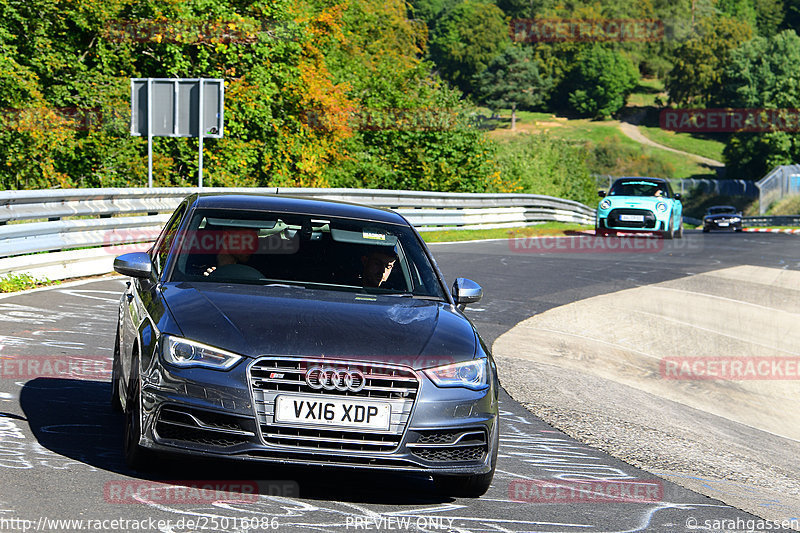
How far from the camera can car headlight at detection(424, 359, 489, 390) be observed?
5.16 metres

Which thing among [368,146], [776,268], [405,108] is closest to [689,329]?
[776,268]

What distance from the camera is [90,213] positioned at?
14883 millimetres

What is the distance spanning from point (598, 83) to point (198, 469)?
171096 millimetres

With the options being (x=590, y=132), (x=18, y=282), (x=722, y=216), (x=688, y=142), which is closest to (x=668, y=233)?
(x=18, y=282)

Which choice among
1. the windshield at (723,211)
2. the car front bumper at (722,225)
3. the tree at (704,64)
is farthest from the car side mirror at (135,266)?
the tree at (704,64)

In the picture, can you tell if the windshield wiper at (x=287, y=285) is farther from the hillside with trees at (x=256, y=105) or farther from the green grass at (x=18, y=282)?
the hillside with trees at (x=256, y=105)

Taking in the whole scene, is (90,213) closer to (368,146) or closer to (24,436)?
(24,436)

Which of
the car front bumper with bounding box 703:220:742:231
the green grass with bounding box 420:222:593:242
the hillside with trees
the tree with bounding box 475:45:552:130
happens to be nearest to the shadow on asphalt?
the hillside with trees

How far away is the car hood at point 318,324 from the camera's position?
5020 mm

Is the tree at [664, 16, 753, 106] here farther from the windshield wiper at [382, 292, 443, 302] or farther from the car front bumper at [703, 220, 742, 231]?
the windshield wiper at [382, 292, 443, 302]

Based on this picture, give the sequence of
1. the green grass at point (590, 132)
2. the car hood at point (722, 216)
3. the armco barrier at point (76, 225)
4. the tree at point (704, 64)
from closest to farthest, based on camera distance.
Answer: the armco barrier at point (76, 225)
the car hood at point (722, 216)
the green grass at point (590, 132)
the tree at point (704, 64)

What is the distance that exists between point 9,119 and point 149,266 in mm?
19200

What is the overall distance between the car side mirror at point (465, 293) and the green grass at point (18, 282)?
7815mm

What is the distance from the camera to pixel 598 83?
171250 mm
